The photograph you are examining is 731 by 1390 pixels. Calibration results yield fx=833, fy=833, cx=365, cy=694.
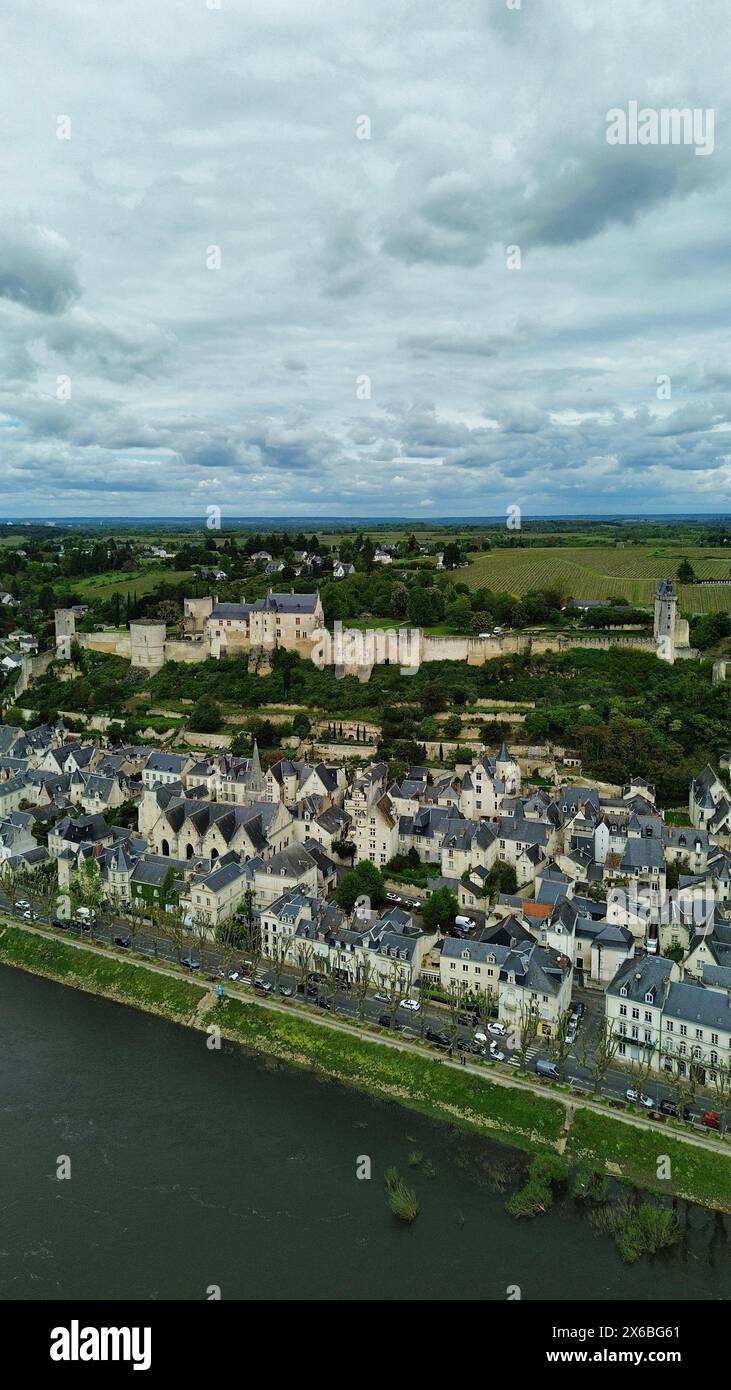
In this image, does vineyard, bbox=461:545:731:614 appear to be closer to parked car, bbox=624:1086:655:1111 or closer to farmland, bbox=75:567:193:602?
farmland, bbox=75:567:193:602

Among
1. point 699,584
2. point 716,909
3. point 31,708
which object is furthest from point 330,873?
point 699,584

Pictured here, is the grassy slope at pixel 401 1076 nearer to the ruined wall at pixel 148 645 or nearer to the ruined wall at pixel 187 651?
the ruined wall at pixel 187 651

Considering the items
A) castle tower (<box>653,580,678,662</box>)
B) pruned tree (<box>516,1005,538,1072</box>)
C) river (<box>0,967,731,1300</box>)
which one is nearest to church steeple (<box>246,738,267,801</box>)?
river (<box>0,967,731,1300</box>)

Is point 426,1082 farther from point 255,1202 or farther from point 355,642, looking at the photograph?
point 355,642

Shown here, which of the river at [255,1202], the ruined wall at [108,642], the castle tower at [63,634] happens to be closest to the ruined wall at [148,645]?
the ruined wall at [108,642]

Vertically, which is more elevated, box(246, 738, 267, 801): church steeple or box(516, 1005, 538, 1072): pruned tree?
box(246, 738, 267, 801): church steeple

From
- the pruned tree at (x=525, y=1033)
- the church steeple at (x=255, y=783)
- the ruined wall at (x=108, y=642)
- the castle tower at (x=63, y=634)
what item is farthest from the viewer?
the castle tower at (x=63, y=634)
